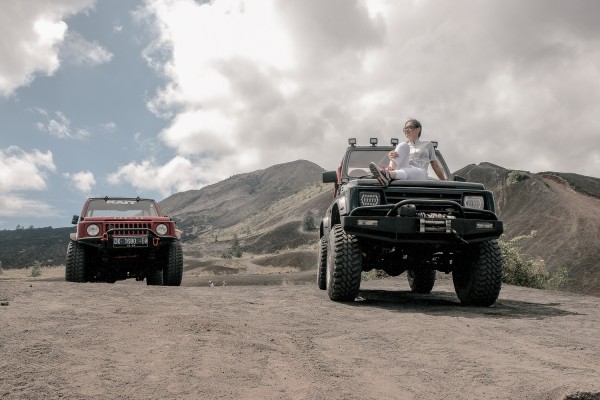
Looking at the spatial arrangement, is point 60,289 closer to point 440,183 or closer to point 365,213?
point 365,213

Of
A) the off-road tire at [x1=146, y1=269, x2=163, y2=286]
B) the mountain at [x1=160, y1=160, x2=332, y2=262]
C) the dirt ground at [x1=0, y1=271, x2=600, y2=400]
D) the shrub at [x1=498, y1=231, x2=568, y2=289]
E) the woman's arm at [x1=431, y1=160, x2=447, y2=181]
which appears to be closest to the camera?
the dirt ground at [x1=0, y1=271, x2=600, y2=400]

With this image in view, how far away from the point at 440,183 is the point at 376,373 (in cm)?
369

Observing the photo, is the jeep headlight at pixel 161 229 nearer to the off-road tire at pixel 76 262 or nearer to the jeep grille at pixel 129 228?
the jeep grille at pixel 129 228

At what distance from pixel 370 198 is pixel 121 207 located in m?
6.88

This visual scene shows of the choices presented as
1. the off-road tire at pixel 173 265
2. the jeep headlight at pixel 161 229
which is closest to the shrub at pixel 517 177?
the off-road tire at pixel 173 265

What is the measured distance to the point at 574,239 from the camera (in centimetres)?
2839

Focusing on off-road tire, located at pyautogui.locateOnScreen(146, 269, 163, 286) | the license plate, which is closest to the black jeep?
the license plate

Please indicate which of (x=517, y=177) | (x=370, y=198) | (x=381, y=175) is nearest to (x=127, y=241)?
(x=370, y=198)

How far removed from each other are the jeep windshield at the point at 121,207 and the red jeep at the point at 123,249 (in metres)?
0.09

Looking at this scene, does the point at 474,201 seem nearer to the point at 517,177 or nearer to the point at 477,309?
the point at 477,309

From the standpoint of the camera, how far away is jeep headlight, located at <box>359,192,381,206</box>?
6348 millimetres

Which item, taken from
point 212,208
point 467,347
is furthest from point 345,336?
point 212,208

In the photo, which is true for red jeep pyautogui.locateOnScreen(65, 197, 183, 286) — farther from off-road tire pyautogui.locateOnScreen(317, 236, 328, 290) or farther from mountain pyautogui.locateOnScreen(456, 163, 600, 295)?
mountain pyautogui.locateOnScreen(456, 163, 600, 295)

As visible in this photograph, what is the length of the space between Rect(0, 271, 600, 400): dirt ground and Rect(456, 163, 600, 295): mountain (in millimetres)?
14911
